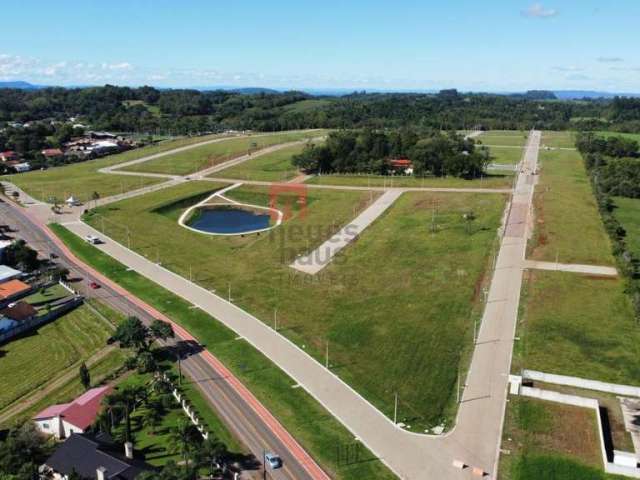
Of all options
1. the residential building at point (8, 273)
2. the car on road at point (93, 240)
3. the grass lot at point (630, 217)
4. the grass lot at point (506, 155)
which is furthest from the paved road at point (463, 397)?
the grass lot at point (506, 155)

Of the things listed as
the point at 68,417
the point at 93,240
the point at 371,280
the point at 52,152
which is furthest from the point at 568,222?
the point at 52,152

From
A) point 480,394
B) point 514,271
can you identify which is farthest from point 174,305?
point 514,271

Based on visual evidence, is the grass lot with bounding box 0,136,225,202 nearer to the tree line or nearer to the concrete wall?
the tree line

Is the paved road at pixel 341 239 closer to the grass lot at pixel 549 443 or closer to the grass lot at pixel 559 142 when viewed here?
the grass lot at pixel 549 443

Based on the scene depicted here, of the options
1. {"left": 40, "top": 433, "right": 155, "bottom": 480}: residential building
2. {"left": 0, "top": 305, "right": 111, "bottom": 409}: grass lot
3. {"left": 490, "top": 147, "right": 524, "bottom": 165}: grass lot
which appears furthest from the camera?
{"left": 490, "top": 147, "right": 524, "bottom": 165}: grass lot

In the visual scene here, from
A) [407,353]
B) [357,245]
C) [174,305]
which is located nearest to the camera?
[407,353]

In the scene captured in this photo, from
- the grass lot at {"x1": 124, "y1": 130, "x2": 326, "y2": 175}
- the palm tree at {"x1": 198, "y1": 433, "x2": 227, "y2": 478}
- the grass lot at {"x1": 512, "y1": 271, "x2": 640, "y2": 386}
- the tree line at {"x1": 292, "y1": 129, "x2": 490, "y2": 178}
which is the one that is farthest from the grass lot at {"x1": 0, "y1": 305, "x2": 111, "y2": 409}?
the tree line at {"x1": 292, "y1": 129, "x2": 490, "y2": 178}

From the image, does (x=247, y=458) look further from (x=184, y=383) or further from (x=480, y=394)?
(x=480, y=394)
